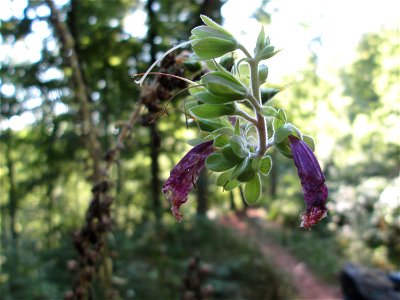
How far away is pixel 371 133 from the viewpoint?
24.4 ft

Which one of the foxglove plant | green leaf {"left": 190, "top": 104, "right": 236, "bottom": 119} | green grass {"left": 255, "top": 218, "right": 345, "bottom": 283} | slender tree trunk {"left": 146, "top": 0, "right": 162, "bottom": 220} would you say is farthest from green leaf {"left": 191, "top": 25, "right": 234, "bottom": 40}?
green grass {"left": 255, "top": 218, "right": 345, "bottom": 283}

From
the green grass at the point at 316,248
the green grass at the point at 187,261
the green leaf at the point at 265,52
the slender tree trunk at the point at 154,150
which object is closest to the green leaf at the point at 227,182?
the green leaf at the point at 265,52

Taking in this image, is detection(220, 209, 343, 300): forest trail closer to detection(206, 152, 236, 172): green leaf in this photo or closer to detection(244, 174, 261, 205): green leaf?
detection(244, 174, 261, 205): green leaf

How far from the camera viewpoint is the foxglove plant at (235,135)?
28.4 inches

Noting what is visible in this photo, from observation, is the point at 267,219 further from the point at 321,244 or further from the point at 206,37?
the point at 206,37

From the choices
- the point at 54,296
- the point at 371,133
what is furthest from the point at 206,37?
the point at 371,133

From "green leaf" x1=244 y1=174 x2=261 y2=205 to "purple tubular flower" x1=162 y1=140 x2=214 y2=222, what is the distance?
106 mm

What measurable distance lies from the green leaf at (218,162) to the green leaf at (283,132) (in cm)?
9

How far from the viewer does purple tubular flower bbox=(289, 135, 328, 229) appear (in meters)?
0.71

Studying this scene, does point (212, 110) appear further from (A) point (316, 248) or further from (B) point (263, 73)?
(A) point (316, 248)

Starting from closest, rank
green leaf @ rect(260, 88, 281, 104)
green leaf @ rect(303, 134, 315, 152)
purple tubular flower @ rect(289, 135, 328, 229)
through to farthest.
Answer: purple tubular flower @ rect(289, 135, 328, 229) < green leaf @ rect(303, 134, 315, 152) < green leaf @ rect(260, 88, 281, 104)

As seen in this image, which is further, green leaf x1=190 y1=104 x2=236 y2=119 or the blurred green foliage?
the blurred green foliage

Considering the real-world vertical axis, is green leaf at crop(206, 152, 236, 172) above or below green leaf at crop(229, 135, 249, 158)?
below

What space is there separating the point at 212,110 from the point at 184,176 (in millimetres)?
130
